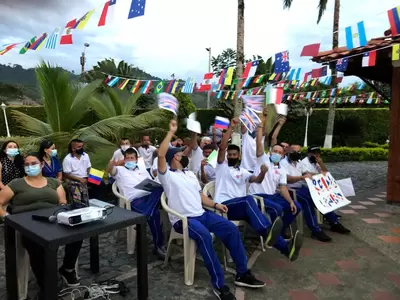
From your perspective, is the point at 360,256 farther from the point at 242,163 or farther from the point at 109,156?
the point at 109,156

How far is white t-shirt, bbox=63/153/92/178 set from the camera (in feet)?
16.5

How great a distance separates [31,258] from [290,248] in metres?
2.38

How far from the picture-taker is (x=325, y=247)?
425cm

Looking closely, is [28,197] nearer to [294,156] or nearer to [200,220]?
[200,220]

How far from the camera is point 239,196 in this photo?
3963 mm

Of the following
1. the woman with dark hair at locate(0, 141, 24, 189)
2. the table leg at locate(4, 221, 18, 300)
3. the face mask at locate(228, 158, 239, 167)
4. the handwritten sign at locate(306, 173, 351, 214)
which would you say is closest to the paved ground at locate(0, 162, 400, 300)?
the table leg at locate(4, 221, 18, 300)

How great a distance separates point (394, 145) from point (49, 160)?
537 cm

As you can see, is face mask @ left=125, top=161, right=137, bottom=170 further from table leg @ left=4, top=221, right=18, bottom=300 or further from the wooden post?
the wooden post

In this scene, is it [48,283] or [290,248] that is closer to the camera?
[48,283]

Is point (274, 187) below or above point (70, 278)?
above

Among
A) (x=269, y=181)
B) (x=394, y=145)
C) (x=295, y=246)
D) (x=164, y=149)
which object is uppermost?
(x=164, y=149)

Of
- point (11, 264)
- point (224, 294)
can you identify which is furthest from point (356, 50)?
point (11, 264)

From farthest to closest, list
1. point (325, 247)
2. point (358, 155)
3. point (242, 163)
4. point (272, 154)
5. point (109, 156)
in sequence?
point (358, 155), point (109, 156), point (242, 163), point (272, 154), point (325, 247)

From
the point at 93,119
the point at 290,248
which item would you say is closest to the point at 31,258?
the point at 290,248
